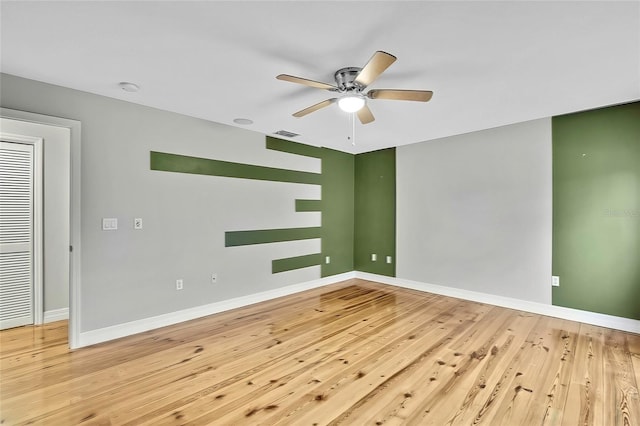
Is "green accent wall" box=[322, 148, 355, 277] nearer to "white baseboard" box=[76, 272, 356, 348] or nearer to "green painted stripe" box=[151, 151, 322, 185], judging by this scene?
"green painted stripe" box=[151, 151, 322, 185]

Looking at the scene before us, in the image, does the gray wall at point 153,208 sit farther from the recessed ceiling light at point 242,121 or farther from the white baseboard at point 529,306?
the white baseboard at point 529,306

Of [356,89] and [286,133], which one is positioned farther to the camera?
[286,133]

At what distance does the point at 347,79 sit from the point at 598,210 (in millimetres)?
3299

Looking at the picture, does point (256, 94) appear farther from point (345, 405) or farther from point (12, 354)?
point (12, 354)

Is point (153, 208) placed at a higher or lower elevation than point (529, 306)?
higher

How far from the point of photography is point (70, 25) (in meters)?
1.89

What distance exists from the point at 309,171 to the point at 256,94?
222cm

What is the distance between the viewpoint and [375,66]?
1.94 metres

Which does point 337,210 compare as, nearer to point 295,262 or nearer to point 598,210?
point 295,262

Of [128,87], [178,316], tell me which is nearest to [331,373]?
[178,316]

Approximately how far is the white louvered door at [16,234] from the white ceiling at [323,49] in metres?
1.30

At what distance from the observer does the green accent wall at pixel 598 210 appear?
3.24 m

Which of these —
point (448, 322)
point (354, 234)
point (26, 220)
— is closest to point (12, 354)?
point (26, 220)

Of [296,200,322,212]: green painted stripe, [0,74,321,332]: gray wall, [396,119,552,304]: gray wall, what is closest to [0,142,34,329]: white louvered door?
[0,74,321,332]: gray wall
